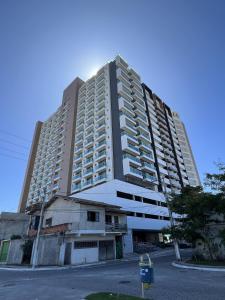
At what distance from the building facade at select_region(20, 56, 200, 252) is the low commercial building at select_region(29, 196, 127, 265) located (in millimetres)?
7880

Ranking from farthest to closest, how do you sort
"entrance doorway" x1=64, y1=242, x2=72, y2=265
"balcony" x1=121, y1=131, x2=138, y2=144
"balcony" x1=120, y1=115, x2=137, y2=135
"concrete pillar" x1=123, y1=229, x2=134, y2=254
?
"balcony" x1=120, y1=115, x2=137, y2=135 < "balcony" x1=121, y1=131, x2=138, y2=144 < "concrete pillar" x1=123, y1=229, x2=134, y2=254 < "entrance doorway" x1=64, y1=242, x2=72, y2=265

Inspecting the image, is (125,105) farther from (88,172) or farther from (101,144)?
(88,172)

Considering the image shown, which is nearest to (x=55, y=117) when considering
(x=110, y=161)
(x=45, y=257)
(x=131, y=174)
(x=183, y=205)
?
(x=110, y=161)

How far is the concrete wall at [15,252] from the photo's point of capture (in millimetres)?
25938

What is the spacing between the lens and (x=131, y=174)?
44.9 meters

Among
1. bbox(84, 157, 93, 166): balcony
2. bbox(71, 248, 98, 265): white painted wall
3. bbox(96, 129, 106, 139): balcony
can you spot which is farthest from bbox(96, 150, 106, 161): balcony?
bbox(71, 248, 98, 265): white painted wall

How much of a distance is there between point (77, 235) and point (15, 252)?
33.6 ft

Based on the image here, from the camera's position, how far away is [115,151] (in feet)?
156

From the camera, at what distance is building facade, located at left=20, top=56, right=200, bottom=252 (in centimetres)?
4441

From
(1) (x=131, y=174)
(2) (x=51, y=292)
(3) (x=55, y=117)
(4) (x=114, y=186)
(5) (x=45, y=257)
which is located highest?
(3) (x=55, y=117)

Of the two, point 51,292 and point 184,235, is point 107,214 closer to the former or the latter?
point 184,235

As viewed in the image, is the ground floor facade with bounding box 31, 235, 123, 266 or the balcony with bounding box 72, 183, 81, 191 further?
the balcony with bounding box 72, 183, 81, 191

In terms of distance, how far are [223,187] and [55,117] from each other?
2946 inches

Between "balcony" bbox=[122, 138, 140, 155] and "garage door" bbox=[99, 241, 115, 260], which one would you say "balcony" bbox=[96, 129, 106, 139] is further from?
"garage door" bbox=[99, 241, 115, 260]
